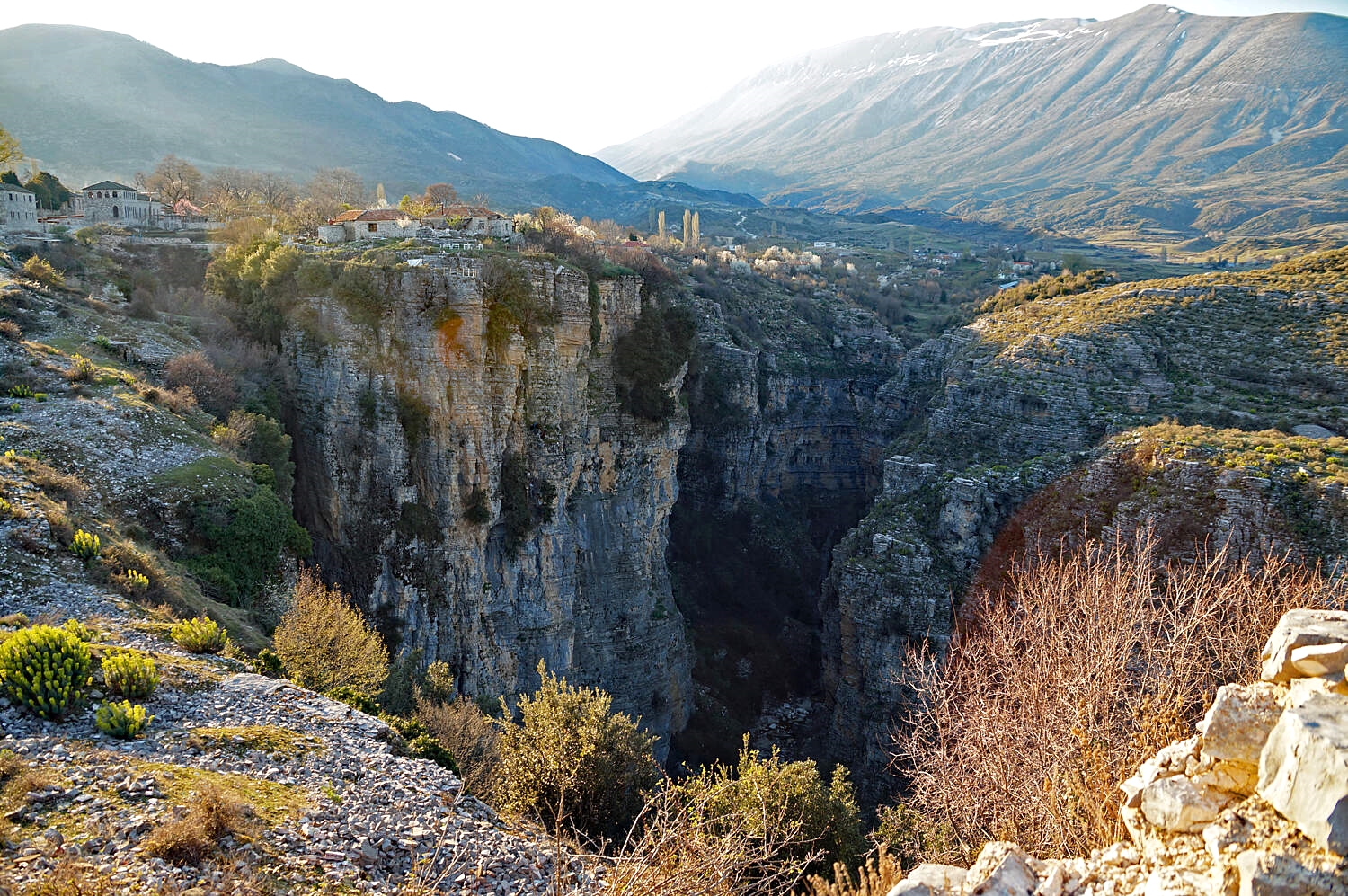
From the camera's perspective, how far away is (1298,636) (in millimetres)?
A: 5285

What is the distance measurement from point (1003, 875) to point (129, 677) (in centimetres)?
939

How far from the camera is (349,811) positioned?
26.0ft

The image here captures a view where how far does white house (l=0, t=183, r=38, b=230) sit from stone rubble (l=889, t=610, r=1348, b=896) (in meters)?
38.8

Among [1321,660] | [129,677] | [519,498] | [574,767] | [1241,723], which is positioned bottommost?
[574,767]

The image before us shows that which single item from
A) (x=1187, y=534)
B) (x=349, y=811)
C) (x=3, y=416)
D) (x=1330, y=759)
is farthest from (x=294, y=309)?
(x=1187, y=534)

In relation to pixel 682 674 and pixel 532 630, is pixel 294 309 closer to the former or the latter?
pixel 532 630

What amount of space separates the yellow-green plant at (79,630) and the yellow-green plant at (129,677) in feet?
1.71

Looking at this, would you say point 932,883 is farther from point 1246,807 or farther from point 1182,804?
point 1246,807

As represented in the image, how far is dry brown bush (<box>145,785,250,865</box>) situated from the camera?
6074mm

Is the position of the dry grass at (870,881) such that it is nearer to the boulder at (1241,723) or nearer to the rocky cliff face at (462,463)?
the boulder at (1241,723)

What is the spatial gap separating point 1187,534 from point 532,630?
19.5 metres

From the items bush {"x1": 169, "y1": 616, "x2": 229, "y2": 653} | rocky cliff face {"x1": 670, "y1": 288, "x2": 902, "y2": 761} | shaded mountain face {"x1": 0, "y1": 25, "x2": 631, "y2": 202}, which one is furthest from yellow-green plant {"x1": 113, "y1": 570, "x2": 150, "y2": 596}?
shaded mountain face {"x1": 0, "y1": 25, "x2": 631, "y2": 202}

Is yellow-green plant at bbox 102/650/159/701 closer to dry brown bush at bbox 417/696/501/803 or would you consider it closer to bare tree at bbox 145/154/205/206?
dry brown bush at bbox 417/696/501/803

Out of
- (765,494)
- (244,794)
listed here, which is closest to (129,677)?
(244,794)
